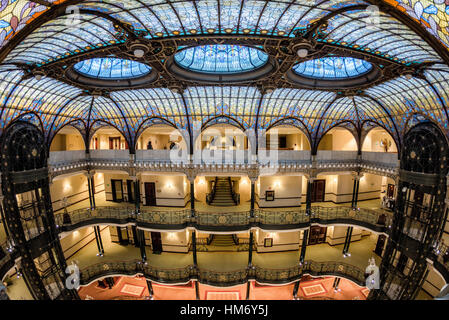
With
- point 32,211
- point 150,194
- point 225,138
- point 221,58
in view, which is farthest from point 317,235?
point 32,211

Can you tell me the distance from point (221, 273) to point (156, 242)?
8.36 metres

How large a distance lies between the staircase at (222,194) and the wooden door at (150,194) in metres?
6.55

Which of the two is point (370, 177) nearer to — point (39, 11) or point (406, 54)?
point (406, 54)

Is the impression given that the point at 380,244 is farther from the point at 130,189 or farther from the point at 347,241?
the point at 130,189

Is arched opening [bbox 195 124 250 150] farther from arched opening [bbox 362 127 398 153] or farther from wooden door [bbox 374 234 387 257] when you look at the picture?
wooden door [bbox 374 234 387 257]

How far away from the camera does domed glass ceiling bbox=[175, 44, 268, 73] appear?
48.0 feet

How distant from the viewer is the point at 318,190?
25.4 m

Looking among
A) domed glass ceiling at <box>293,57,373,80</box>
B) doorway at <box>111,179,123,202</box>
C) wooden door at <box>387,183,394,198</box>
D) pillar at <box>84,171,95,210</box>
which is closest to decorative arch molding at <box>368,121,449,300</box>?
domed glass ceiling at <box>293,57,373,80</box>

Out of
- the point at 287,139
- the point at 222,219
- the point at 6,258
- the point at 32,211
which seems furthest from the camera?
the point at 287,139

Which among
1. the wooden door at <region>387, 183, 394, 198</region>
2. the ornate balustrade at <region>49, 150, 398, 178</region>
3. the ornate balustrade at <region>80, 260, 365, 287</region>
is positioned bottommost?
the ornate balustrade at <region>80, 260, 365, 287</region>

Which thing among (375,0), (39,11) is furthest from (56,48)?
(375,0)

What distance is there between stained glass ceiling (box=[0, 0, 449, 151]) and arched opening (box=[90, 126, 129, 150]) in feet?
17.5
